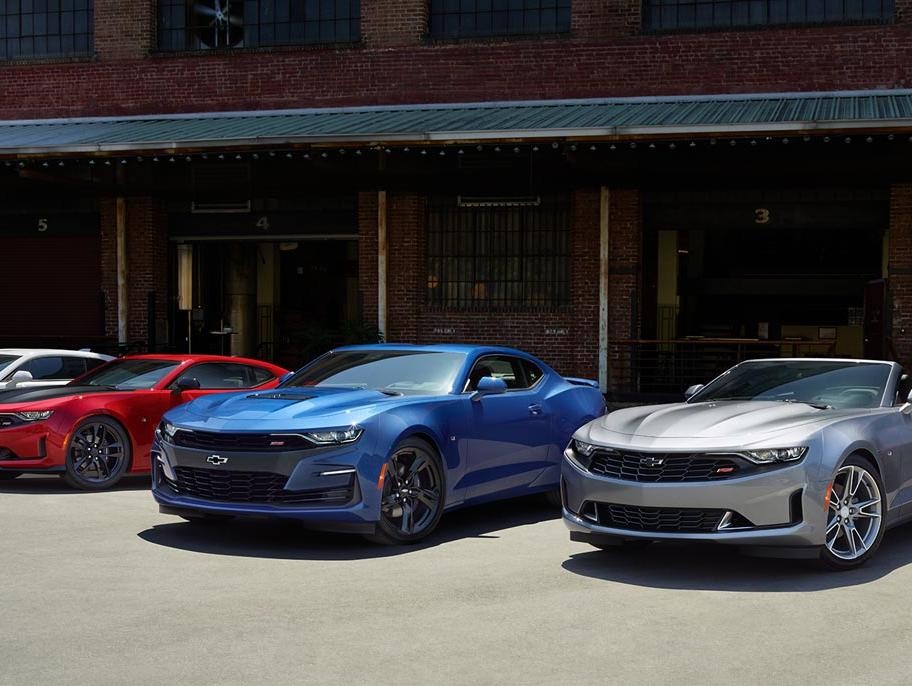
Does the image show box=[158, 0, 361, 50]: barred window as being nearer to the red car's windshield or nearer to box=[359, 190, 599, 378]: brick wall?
box=[359, 190, 599, 378]: brick wall

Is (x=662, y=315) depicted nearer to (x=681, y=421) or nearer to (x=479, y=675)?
(x=681, y=421)

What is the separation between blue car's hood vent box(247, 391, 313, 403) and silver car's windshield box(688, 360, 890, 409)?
2.81 metres

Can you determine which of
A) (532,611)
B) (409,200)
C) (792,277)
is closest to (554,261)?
(409,200)

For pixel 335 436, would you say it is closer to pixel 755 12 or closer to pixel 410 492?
pixel 410 492

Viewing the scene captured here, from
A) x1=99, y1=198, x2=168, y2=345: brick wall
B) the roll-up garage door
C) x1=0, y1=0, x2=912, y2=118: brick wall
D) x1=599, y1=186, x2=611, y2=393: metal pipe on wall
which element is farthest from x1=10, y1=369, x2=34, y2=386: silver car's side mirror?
x1=0, y1=0, x2=912, y2=118: brick wall

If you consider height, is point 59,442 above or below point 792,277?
below

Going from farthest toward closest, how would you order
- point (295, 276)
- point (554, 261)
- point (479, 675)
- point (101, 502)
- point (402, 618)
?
point (295, 276)
point (554, 261)
point (101, 502)
point (402, 618)
point (479, 675)

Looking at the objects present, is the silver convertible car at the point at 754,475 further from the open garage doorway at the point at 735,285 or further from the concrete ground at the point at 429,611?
the open garage doorway at the point at 735,285

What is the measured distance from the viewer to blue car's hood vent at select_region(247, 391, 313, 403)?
8795mm

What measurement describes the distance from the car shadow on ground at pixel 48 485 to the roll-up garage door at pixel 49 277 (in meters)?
10.9

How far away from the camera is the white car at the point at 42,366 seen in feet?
43.9

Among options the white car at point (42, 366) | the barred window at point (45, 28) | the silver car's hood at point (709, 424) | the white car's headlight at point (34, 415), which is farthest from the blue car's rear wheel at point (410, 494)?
the barred window at point (45, 28)

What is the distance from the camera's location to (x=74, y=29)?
2459 centimetres

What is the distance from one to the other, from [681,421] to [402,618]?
244 cm
